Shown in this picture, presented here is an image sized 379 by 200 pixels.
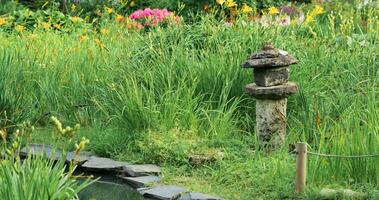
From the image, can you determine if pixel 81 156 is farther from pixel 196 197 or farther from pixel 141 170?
pixel 196 197

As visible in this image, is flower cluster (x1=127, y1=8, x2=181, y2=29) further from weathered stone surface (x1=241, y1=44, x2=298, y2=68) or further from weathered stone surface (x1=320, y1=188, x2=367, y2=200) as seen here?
weathered stone surface (x1=320, y1=188, x2=367, y2=200)

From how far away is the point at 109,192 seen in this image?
6.03 m

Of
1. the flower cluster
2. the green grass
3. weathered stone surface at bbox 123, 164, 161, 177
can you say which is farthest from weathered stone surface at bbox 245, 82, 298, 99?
the flower cluster

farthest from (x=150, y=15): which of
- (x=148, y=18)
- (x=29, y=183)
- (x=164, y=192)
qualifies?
(x=29, y=183)

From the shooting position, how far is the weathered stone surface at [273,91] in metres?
6.18

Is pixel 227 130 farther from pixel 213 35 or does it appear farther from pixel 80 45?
pixel 80 45

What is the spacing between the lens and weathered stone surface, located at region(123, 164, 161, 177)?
6.18m

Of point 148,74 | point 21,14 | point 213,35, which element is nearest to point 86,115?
point 148,74

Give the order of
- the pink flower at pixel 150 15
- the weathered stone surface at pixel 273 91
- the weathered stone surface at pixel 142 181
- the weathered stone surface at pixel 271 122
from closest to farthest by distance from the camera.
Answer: the weathered stone surface at pixel 142 181 < the weathered stone surface at pixel 273 91 < the weathered stone surface at pixel 271 122 < the pink flower at pixel 150 15

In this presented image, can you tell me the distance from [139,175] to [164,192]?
55 cm

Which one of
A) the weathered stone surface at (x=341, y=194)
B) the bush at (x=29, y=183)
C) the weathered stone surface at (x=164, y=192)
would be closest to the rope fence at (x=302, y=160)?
the weathered stone surface at (x=341, y=194)

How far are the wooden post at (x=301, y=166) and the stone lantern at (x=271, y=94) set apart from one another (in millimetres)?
1156

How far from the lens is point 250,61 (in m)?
6.27

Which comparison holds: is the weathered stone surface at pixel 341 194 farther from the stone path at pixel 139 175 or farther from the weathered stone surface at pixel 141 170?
Answer: the weathered stone surface at pixel 141 170
